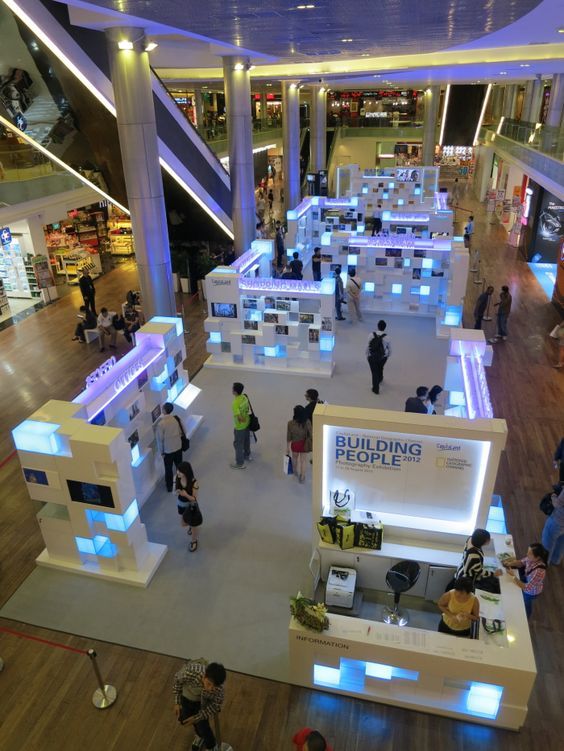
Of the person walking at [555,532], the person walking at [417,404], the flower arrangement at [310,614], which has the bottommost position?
the person walking at [555,532]

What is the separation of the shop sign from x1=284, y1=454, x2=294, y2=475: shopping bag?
36.3 feet

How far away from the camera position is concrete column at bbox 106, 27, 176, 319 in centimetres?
949

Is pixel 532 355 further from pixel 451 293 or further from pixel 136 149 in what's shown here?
pixel 136 149

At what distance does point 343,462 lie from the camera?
558 centimetres

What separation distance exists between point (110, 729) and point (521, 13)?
32.4ft

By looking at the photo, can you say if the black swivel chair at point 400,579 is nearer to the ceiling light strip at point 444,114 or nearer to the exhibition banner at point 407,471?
the exhibition banner at point 407,471

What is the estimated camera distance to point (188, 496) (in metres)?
6.13

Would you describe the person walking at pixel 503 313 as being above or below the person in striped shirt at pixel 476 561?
below

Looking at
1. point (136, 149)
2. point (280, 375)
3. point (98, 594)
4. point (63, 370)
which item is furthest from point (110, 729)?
point (136, 149)

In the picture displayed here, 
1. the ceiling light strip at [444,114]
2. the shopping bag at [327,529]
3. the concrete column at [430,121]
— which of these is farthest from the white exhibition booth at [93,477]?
the ceiling light strip at [444,114]

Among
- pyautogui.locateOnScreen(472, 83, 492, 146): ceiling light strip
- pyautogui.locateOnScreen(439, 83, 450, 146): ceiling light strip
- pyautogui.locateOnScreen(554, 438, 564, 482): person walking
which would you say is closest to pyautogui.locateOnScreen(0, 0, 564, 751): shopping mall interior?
pyautogui.locateOnScreen(554, 438, 564, 482): person walking

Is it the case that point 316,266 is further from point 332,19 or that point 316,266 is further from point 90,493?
point 90,493

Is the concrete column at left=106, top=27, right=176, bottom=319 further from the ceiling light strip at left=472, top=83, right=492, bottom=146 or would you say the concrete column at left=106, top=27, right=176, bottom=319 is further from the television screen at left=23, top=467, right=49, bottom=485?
the ceiling light strip at left=472, top=83, right=492, bottom=146

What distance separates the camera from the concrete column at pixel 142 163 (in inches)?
374
